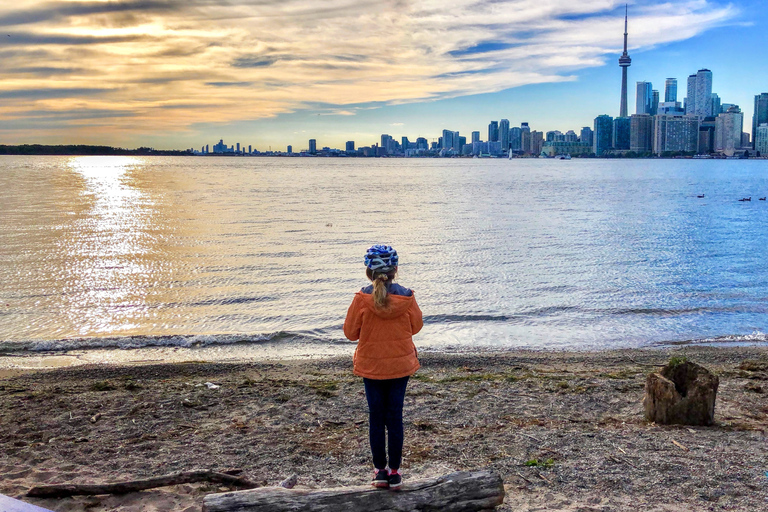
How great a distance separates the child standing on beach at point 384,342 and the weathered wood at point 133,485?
1533 millimetres

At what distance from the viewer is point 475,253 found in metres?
26.7

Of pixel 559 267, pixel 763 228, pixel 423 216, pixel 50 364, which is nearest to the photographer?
pixel 50 364

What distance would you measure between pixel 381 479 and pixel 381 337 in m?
1.24

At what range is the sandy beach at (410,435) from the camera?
5.58m

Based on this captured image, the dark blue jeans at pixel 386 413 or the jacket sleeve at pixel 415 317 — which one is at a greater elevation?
the jacket sleeve at pixel 415 317

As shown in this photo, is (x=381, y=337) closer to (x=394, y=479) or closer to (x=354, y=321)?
(x=354, y=321)

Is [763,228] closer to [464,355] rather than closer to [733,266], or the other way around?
[733,266]

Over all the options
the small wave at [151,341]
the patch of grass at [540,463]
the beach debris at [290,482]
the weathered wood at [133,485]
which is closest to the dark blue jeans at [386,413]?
the beach debris at [290,482]

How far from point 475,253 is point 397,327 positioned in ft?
72.5

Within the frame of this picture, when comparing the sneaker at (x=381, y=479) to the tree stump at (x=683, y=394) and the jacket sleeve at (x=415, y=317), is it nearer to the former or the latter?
the jacket sleeve at (x=415, y=317)

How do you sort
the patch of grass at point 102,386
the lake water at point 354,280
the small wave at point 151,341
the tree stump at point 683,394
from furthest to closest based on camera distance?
the lake water at point 354,280 < the small wave at point 151,341 < the patch of grass at point 102,386 < the tree stump at point 683,394

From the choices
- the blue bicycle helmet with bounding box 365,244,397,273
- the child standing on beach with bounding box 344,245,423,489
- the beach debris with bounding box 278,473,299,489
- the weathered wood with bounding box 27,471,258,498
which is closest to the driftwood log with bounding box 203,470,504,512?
the child standing on beach with bounding box 344,245,423,489

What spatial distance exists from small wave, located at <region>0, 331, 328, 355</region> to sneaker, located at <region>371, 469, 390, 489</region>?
882cm

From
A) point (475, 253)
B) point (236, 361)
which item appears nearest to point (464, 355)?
point (236, 361)
